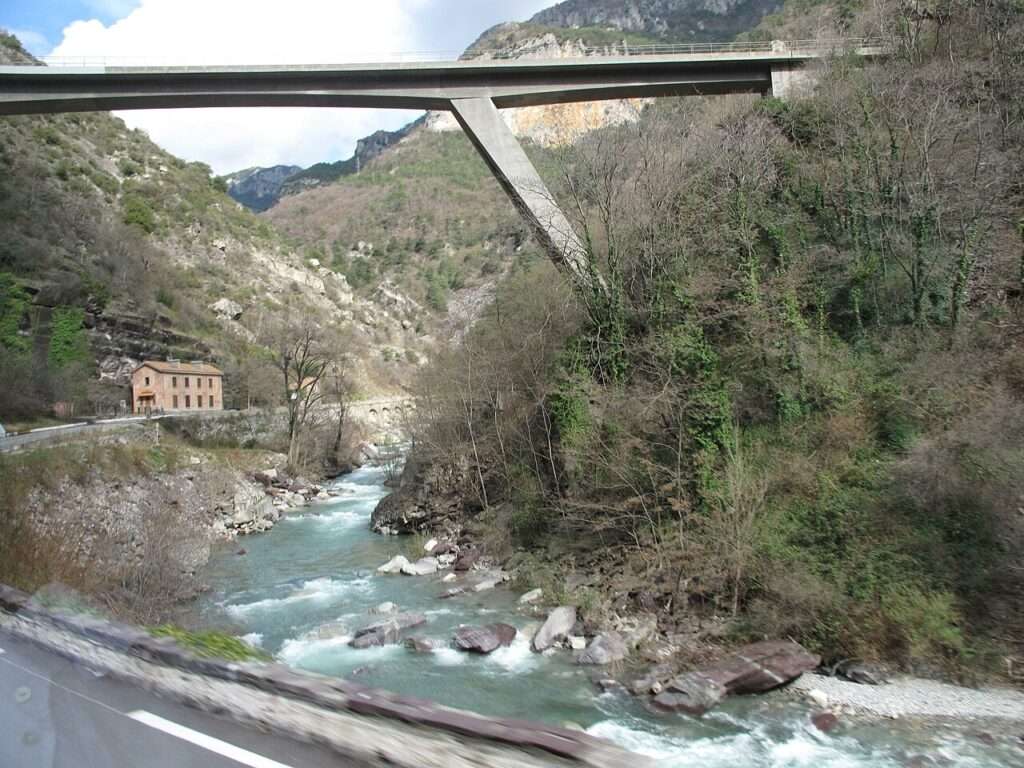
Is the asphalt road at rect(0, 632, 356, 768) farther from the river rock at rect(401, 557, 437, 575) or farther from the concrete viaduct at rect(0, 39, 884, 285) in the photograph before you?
the concrete viaduct at rect(0, 39, 884, 285)

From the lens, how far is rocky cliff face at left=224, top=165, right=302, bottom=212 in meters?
182

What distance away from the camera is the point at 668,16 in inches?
3162

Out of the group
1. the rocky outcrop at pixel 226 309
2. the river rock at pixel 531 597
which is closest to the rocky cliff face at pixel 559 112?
the rocky outcrop at pixel 226 309

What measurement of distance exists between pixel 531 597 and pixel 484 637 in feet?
6.99

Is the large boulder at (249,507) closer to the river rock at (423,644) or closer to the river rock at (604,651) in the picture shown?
the river rock at (423,644)

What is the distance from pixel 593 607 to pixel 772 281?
851 centimetres

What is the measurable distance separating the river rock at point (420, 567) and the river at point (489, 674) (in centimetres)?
30

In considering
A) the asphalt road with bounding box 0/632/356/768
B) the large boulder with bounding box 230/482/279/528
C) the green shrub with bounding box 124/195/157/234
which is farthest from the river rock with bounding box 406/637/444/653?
the green shrub with bounding box 124/195/157/234

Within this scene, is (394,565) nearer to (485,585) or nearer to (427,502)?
(485,585)

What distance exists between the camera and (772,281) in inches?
607

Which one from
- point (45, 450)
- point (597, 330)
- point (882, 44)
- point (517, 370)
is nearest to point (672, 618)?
point (597, 330)

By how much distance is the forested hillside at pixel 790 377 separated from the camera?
32.1ft

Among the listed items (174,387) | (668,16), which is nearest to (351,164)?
(668,16)

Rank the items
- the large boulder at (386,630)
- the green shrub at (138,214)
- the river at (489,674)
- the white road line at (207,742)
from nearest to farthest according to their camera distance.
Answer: the white road line at (207,742) < the river at (489,674) < the large boulder at (386,630) < the green shrub at (138,214)
